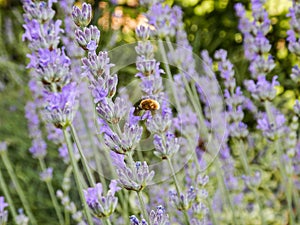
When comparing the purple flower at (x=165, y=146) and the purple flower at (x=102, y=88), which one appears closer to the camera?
the purple flower at (x=102, y=88)

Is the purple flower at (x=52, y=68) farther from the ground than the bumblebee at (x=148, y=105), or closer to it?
farther from the ground

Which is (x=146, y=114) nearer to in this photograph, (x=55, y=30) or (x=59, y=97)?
(x=59, y=97)

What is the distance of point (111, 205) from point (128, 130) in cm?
22

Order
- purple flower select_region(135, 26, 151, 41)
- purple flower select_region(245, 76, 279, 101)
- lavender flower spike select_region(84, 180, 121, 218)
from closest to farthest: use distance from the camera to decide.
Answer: lavender flower spike select_region(84, 180, 121, 218), purple flower select_region(135, 26, 151, 41), purple flower select_region(245, 76, 279, 101)

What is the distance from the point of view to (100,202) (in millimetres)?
1270

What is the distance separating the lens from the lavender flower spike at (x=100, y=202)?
1.25 meters

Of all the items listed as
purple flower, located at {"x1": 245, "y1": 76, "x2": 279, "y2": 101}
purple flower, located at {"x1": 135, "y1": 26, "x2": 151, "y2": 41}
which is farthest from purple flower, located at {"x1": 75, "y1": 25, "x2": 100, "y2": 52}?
purple flower, located at {"x1": 245, "y1": 76, "x2": 279, "y2": 101}

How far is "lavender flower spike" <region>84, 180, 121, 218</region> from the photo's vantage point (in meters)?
1.25

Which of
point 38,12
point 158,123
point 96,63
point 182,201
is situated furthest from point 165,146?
point 38,12

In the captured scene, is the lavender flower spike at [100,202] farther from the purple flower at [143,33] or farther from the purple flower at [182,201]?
the purple flower at [143,33]

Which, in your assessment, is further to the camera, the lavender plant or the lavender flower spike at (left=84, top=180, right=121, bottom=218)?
the lavender flower spike at (left=84, top=180, right=121, bottom=218)

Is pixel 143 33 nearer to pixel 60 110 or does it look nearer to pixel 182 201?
pixel 60 110

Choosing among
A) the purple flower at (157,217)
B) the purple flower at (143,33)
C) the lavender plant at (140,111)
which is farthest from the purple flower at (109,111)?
the purple flower at (143,33)

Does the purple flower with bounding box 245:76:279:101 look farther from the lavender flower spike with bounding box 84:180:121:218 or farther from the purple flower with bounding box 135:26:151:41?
the lavender flower spike with bounding box 84:180:121:218
